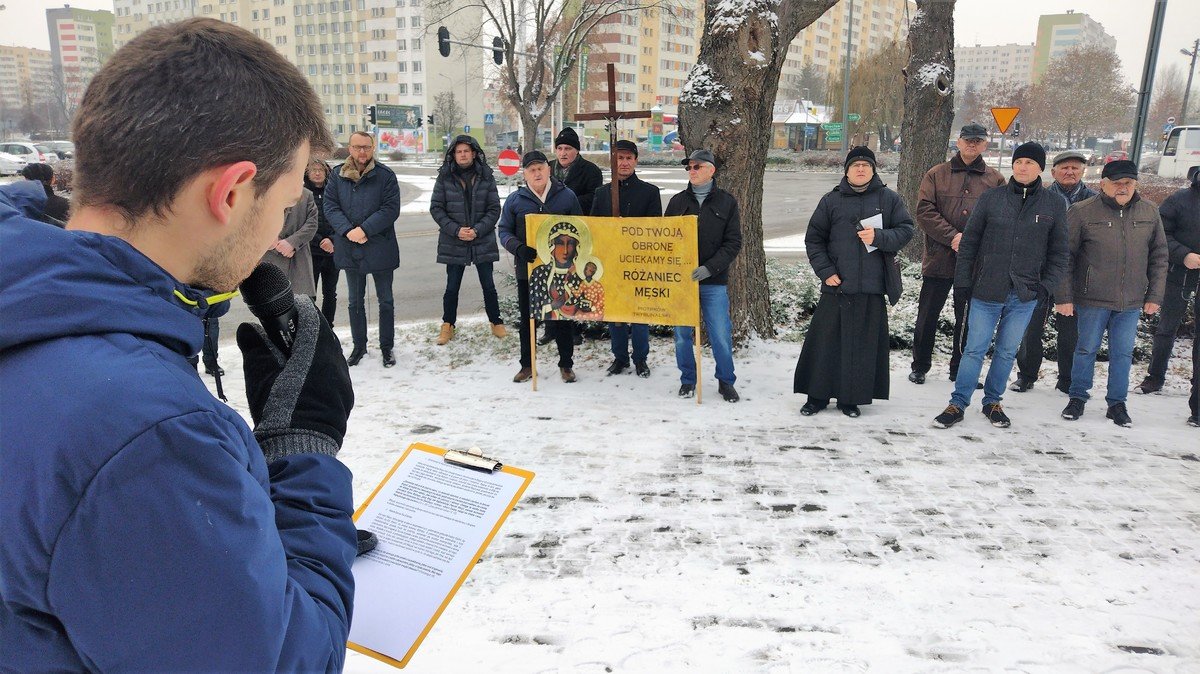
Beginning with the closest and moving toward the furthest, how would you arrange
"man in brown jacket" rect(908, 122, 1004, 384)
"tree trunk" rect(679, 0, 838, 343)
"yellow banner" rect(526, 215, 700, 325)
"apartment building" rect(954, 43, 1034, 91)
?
1. "yellow banner" rect(526, 215, 700, 325)
2. "tree trunk" rect(679, 0, 838, 343)
3. "man in brown jacket" rect(908, 122, 1004, 384)
4. "apartment building" rect(954, 43, 1034, 91)

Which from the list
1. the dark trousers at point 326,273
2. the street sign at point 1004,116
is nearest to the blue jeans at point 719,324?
the dark trousers at point 326,273

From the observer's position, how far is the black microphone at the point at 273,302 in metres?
1.37

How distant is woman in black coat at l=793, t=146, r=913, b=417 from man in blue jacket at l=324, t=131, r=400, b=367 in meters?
4.05

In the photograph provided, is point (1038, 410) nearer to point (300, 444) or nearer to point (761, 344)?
point (761, 344)

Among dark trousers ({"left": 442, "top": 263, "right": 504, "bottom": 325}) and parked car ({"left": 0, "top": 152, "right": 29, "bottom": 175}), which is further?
parked car ({"left": 0, "top": 152, "right": 29, "bottom": 175})

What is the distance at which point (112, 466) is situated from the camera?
883 millimetres

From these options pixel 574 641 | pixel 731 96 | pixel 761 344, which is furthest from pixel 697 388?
pixel 574 641

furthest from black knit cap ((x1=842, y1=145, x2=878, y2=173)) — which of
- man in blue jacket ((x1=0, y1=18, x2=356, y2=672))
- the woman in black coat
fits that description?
man in blue jacket ((x1=0, y1=18, x2=356, y2=672))

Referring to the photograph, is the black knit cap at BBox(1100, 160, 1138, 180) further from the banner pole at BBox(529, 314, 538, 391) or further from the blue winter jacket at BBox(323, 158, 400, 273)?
the blue winter jacket at BBox(323, 158, 400, 273)

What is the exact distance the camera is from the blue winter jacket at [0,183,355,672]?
0.89 m

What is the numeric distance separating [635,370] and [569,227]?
156 centimetres

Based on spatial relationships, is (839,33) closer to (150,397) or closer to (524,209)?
(524,209)

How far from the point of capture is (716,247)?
22.0 feet

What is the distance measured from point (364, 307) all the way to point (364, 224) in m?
0.84
